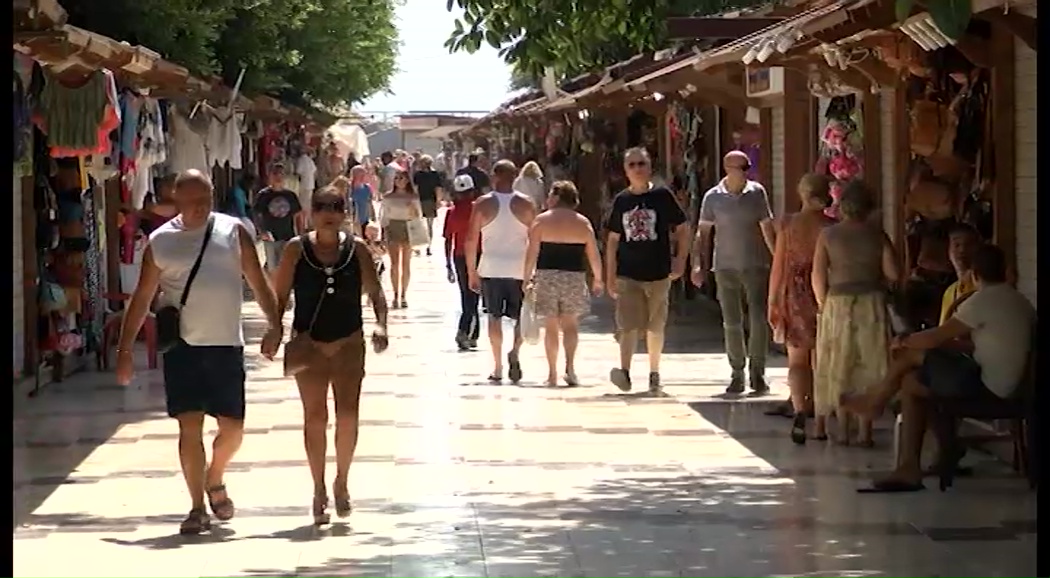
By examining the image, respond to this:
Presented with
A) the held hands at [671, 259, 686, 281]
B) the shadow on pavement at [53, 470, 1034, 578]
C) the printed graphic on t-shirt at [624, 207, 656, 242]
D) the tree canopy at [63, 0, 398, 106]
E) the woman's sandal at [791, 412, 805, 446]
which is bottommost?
the shadow on pavement at [53, 470, 1034, 578]

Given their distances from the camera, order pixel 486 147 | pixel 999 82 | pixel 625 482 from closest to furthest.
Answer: pixel 625 482
pixel 999 82
pixel 486 147

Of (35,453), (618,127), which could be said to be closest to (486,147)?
(618,127)

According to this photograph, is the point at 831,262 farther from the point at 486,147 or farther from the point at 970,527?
the point at 486,147

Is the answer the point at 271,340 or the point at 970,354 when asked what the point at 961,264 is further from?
the point at 271,340

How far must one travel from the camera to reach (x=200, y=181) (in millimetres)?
8812

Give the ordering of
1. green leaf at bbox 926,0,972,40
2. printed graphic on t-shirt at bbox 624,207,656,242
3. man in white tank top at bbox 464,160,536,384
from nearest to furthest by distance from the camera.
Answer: green leaf at bbox 926,0,972,40 → printed graphic on t-shirt at bbox 624,207,656,242 → man in white tank top at bbox 464,160,536,384

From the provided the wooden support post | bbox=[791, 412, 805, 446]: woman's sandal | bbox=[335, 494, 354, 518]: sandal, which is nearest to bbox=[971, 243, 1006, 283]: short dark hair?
the wooden support post

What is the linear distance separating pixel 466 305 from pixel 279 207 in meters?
2.15

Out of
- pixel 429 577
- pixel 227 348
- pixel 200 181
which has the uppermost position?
pixel 200 181

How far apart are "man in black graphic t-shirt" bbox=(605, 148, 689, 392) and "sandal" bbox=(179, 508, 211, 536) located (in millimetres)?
5580

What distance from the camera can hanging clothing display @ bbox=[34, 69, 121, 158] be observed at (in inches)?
520

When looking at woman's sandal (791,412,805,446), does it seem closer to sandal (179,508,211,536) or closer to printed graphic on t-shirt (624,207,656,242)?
printed graphic on t-shirt (624,207,656,242)

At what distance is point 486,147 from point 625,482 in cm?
5647

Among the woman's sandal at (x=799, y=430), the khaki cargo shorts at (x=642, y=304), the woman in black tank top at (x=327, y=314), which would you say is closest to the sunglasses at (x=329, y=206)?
the woman in black tank top at (x=327, y=314)
